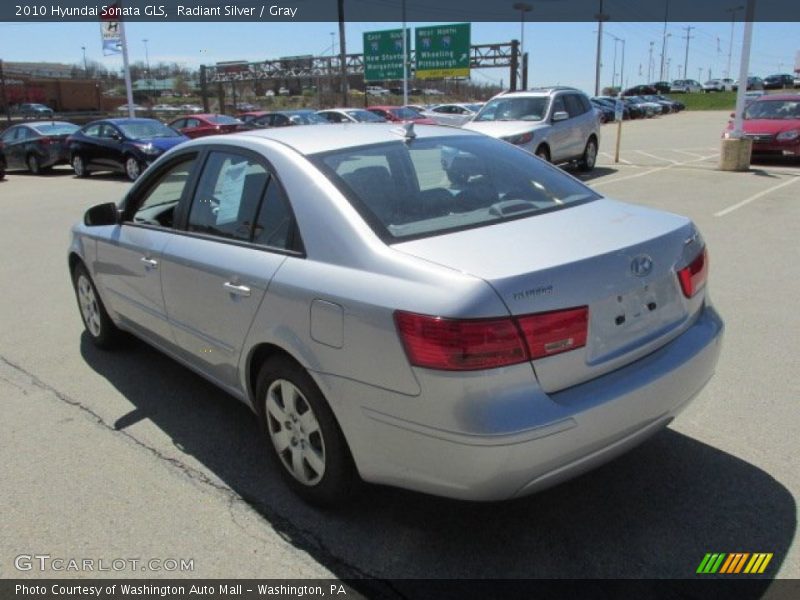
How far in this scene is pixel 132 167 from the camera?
1659cm

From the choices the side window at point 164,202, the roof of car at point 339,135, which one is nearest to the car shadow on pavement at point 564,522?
the side window at point 164,202

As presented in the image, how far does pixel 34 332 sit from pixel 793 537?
5.49 m

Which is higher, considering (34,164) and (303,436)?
(303,436)

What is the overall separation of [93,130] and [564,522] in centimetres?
1840

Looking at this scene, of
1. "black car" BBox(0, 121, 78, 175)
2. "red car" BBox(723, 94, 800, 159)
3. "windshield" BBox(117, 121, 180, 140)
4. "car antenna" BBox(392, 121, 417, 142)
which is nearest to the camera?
"car antenna" BBox(392, 121, 417, 142)

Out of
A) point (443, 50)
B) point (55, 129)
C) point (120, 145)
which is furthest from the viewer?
point (443, 50)

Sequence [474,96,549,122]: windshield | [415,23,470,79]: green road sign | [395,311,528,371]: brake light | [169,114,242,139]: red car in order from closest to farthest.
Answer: [395,311,528,371]: brake light
[474,96,549,122]: windshield
[169,114,242,139]: red car
[415,23,470,79]: green road sign

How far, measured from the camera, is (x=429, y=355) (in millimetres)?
2305

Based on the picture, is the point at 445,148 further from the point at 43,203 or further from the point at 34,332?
the point at 43,203

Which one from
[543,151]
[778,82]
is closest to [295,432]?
[543,151]

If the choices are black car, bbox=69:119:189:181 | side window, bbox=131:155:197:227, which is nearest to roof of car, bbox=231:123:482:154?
side window, bbox=131:155:197:227

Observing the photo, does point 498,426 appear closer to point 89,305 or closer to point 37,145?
point 89,305

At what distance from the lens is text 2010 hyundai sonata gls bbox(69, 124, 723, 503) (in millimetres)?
2311

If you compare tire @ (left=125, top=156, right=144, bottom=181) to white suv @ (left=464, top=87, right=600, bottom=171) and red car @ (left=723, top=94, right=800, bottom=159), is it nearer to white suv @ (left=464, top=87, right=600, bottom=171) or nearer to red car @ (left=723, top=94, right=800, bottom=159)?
white suv @ (left=464, top=87, right=600, bottom=171)
